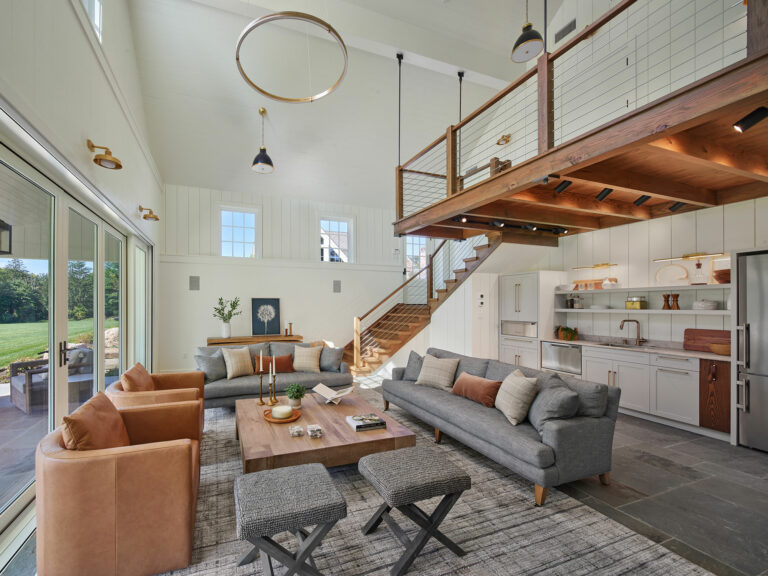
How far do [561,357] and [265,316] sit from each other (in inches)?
214

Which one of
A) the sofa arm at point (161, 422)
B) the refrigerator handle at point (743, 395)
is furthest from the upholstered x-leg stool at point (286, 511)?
the refrigerator handle at point (743, 395)

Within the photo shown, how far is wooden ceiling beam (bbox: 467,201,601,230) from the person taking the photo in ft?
15.1

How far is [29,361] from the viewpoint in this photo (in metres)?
2.35

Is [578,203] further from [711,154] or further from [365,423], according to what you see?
[365,423]

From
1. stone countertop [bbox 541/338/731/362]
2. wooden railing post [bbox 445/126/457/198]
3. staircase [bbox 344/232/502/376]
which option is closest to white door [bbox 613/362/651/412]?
stone countertop [bbox 541/338/731/362]

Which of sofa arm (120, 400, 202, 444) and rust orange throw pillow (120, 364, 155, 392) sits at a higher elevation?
rust orange throw pillow (120, 364, 155, 392)

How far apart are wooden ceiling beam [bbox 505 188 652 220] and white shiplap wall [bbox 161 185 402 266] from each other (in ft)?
15.4

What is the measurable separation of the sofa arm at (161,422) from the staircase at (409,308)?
4.28 metres

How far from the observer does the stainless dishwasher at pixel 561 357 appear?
5621 millimetres

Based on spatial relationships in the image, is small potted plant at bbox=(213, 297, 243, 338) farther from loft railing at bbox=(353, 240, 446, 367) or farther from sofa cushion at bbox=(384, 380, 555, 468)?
sofa cushion at bbox=(384, 380, 555, 468)

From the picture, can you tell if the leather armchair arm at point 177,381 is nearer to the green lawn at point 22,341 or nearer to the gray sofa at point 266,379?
the gray sofa at point 266,379

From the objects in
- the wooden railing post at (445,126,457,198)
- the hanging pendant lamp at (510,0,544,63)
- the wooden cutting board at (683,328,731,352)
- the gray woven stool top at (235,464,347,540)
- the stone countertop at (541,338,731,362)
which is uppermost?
the hanging pendant lamp at (510,0,544,63)

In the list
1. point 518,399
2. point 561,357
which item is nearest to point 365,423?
point 518,399

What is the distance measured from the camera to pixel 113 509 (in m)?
1.85
